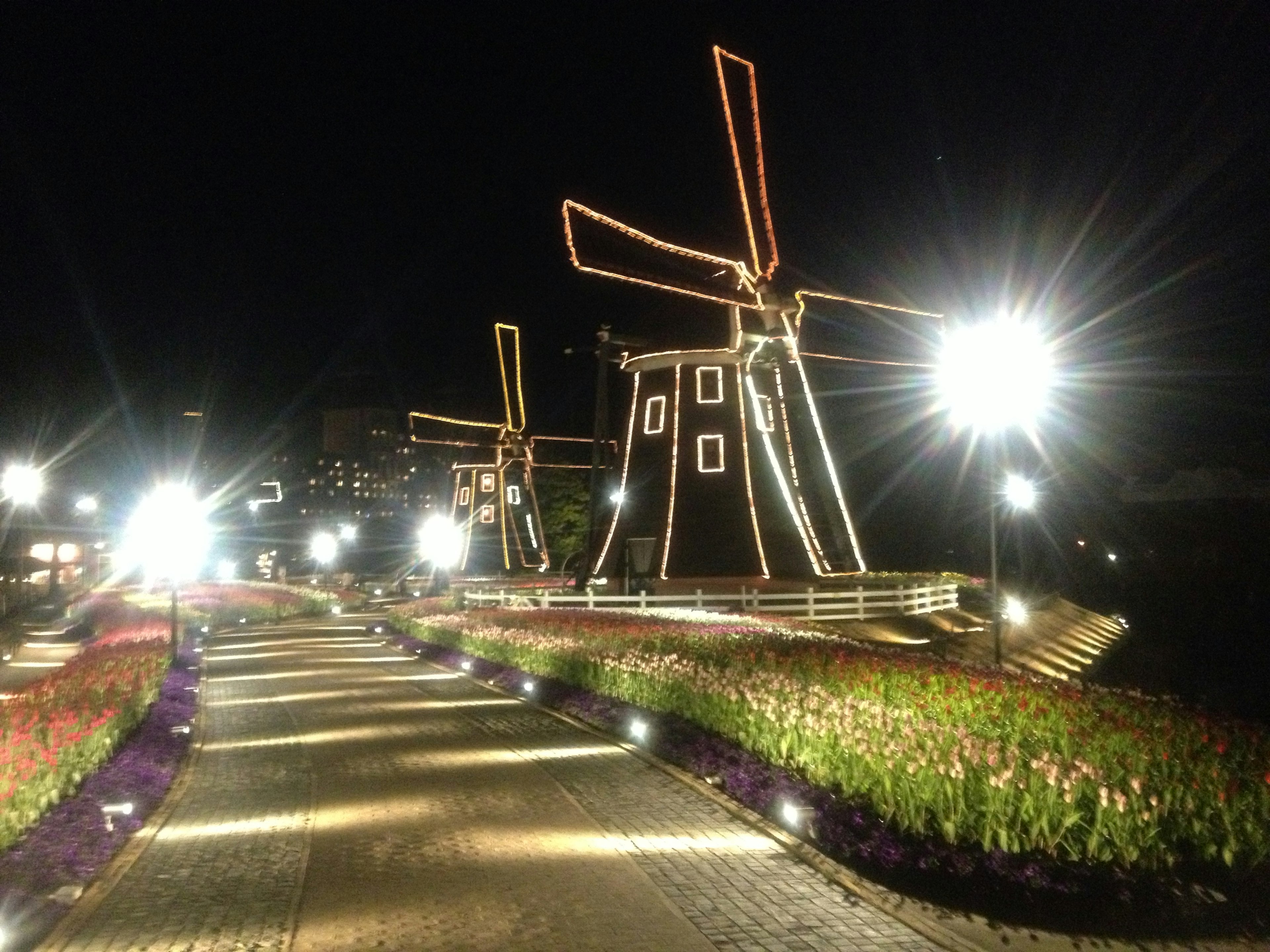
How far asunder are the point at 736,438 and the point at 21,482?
21.3 meters

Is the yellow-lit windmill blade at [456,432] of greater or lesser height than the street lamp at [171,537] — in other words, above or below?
above

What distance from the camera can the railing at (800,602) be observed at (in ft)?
105

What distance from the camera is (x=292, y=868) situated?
9242mm

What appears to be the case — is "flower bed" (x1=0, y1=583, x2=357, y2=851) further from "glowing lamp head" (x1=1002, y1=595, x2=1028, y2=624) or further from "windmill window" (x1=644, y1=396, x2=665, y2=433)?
"glowing lamp head" (x1=1002, y1=595, x2=1028, y2=624)

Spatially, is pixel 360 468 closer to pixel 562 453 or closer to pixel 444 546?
pixel 444 546

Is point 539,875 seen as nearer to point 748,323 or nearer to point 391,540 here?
point 748,323

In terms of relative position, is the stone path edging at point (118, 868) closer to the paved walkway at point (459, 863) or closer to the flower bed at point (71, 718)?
the paved walkway at point (459, 863)

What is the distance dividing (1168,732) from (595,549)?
106 ft

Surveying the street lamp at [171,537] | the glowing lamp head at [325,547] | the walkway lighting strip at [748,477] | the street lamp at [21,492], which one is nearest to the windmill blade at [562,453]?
the street lamp at [171,537]

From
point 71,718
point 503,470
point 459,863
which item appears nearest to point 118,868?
point 459,863

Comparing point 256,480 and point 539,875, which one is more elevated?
point 256,480

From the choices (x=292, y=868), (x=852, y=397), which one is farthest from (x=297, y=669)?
(x=852, y=397)

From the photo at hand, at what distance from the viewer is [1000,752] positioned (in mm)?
8953

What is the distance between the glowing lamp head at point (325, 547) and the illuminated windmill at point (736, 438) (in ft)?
167
